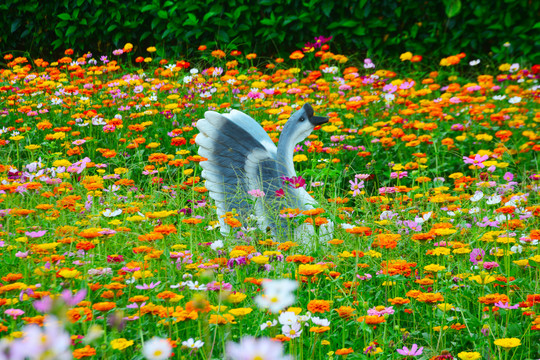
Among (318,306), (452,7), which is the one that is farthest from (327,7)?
(318,306)

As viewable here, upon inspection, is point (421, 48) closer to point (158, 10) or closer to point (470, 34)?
point (470, 34)

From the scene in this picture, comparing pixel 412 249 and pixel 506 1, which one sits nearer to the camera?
pixel 412 249

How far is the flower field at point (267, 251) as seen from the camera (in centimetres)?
155

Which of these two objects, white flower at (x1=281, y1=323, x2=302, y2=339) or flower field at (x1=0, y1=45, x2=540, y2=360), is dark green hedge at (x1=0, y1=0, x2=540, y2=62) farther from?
white flower at (x1=281, y1=323, x2=302, y2=339)

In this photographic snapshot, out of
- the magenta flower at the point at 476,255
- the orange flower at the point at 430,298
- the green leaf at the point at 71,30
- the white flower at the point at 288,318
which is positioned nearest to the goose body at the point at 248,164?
the magenta flower at the point at 476,255

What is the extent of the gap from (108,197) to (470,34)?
4559 millimetres

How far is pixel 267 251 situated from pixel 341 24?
4.74 m

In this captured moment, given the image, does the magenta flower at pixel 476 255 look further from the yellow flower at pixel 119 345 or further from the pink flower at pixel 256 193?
the yellow flower at pixel 119 345

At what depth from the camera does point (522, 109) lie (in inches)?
184

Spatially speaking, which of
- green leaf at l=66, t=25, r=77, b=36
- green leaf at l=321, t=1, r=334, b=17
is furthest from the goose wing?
green leaf at l=66, t=25, r=77, b=36

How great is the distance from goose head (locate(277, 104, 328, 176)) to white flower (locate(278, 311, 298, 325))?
1.33 meters

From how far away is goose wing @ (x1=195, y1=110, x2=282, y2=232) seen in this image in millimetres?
2688

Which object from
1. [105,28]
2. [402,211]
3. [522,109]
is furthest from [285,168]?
[105,28]

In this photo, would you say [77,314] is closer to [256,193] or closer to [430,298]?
[430,298]
